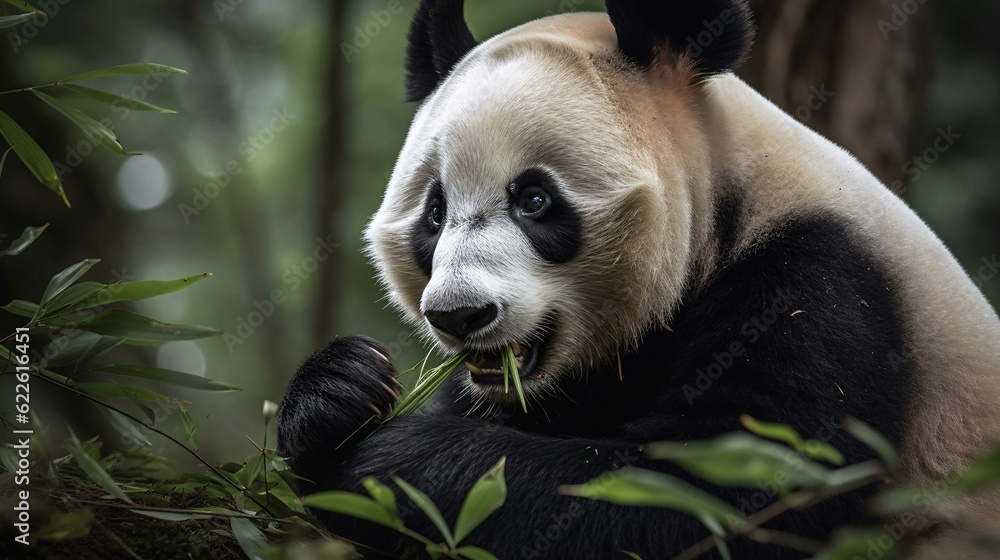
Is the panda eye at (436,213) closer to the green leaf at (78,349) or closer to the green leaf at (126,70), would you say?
the green leaf at (126,70)

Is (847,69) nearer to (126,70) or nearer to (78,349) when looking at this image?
(126,70)

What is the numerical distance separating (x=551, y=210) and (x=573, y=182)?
141mm

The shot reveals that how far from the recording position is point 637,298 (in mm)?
3451

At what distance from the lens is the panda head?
330cm

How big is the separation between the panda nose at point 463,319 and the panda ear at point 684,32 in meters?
1.30

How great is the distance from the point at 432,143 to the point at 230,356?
29.1ft

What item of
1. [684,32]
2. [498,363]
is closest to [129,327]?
[498,363]

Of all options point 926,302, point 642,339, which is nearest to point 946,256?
point 926,302

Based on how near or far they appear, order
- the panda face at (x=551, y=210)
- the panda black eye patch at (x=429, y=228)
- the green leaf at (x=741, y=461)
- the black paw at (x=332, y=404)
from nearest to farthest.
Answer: the green leaf at (x=741, y=461)
the panda face at (x=551, y=210)
the black paw at (x=332, y=404)
the panda black eye patch at (x=429, y=228)

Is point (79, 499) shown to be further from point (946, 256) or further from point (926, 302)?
point (946, 256)

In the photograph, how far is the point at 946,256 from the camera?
3.67 meters

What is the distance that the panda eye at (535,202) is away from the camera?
11.0 ft

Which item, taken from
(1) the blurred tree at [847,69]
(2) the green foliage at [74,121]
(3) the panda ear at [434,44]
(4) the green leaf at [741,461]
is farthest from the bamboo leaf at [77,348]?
(1) the blurred tree at [847,69]

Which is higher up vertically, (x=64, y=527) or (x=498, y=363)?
(x=64, y=527)
